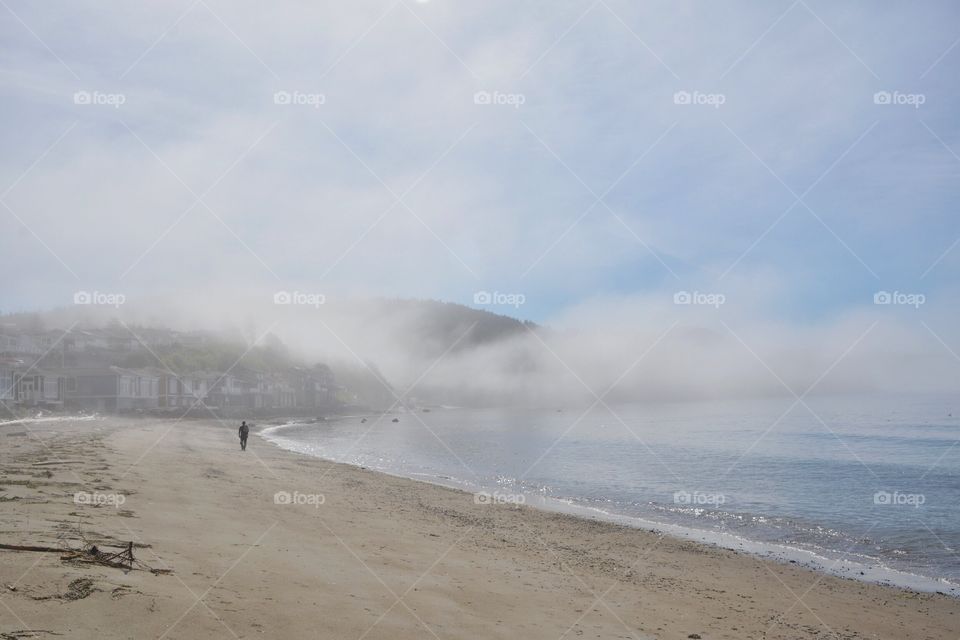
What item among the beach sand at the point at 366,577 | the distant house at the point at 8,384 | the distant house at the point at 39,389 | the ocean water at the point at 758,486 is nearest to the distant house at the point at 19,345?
the distant house at the point at 39,389

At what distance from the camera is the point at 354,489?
85.8 ft

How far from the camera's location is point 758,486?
35531mm

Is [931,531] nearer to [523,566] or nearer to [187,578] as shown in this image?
[523,566]

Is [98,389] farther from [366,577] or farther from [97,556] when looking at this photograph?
[97,556]

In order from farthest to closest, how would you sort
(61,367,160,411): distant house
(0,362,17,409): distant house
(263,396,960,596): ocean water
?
(61,367,160,411): distant house → (0,362,17,409): distant house → (263,396,960,596): ocean water

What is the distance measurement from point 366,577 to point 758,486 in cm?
3030

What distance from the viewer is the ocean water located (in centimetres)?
2059

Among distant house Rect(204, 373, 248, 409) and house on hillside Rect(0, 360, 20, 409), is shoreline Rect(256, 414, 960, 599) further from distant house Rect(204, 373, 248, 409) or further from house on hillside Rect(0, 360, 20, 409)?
distant house Rect(204, 373, 248, 409)

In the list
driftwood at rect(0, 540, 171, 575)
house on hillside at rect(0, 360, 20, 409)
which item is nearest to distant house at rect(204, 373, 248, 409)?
house on hillside at rect(0, 360, 20, 409)

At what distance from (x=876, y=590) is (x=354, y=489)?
58.5 ft

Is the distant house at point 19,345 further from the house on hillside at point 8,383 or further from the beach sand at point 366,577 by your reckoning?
the beach sand at point 366,577

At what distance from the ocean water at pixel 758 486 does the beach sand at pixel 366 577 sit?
4116 millimetres

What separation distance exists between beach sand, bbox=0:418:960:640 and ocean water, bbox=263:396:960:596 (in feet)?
13.5

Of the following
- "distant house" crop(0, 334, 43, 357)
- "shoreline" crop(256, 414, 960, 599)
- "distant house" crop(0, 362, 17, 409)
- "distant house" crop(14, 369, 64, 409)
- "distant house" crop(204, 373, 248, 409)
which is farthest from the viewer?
"distant house" crop(204, 373, 248, 409)
